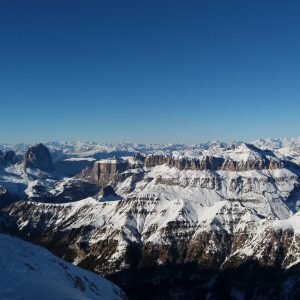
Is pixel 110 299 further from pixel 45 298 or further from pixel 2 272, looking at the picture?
pixel 45 298

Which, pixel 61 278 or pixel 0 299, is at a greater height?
pixel 0 299

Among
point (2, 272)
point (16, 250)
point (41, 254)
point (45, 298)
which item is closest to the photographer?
point (45, 298)

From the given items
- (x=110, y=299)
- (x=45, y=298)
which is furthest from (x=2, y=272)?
(x=110, y=299)

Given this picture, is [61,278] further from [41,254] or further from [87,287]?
[41,254]

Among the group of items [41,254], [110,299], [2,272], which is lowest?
[110,299]

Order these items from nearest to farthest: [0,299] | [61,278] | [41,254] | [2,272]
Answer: [0,299]
[2,272]
[61,278]
[41,254]

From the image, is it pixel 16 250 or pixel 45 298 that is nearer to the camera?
pixel 45 298
